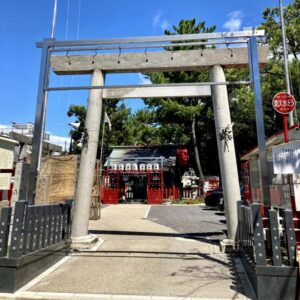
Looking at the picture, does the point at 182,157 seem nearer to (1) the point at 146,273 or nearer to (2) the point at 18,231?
(1) the point at 146,273

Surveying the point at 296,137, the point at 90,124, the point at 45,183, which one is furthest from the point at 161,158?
the point at 296,137

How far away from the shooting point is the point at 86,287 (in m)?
5.24

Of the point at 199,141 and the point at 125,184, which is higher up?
the point at 199,141

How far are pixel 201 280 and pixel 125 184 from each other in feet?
78.9

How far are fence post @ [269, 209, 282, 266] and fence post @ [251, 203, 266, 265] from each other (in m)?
0.14

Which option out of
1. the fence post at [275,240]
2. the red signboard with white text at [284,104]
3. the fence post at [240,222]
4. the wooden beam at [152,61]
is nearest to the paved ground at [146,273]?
the fence post at [240,222]

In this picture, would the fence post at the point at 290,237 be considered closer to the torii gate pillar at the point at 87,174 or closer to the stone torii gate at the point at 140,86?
the stone torii gate at the point at 140,86

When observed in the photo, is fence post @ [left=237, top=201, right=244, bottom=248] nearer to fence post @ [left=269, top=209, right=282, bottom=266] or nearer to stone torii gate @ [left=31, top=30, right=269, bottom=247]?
stone torii gate @ [left=31, top=30, right=269, bottom=247]

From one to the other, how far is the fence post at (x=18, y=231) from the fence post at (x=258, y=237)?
3711mm

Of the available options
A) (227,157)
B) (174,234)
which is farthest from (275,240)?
(174,234)

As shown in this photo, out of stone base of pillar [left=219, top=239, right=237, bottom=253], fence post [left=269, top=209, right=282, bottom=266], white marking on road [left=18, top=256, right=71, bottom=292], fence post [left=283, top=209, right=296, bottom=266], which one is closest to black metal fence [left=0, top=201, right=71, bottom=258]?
white marking on road [left=18, top=256, right=71, bottom=292]

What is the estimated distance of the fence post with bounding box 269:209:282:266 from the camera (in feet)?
15.7

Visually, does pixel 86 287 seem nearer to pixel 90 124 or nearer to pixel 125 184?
pixel 90 124

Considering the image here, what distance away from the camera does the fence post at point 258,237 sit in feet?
15.9
